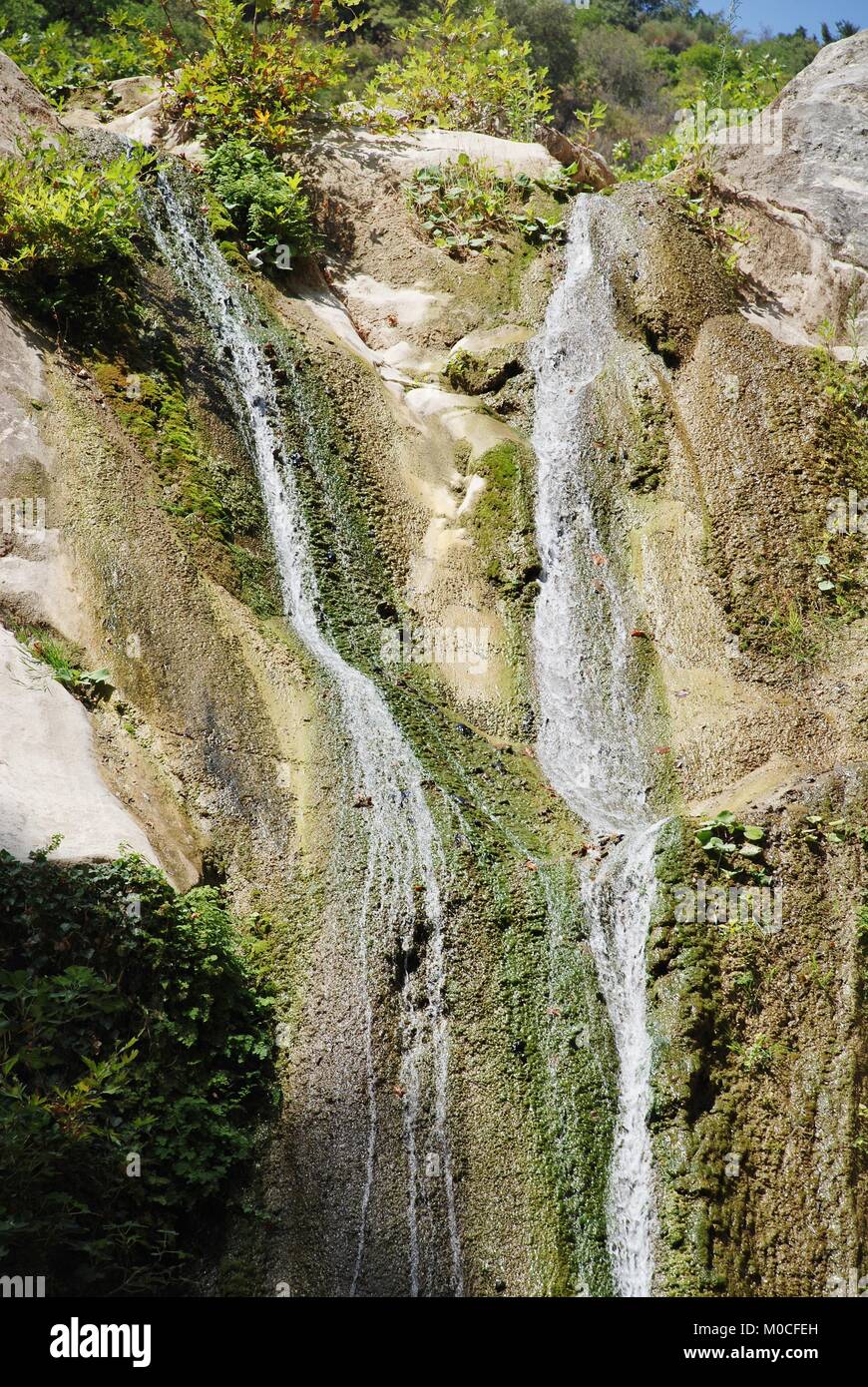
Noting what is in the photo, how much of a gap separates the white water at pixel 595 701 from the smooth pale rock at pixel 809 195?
176 cm

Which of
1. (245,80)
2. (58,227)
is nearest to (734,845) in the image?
(58,227)

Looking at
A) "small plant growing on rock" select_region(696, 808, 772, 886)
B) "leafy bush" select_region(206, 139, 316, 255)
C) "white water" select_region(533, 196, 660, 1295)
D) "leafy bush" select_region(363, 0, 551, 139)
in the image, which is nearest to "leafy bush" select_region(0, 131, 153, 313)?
"leafy bush" select_region(206, 139, 316, 255)

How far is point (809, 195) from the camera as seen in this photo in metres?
12.3

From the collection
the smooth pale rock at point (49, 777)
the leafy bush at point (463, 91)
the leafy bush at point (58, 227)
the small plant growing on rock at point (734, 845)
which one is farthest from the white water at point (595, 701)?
the leafy bush at point (58, 227)

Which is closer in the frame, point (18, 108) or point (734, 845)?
point (734, 845)

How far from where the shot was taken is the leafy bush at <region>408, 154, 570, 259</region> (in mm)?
12320

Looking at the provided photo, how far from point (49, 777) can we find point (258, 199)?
24.4ft

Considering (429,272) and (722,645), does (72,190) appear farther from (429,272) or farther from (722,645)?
(722,645)

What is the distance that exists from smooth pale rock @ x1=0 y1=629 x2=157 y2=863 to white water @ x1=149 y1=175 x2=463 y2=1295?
5.30 ft

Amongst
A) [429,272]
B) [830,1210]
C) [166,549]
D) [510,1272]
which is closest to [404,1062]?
[510,1272]

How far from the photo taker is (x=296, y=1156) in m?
6.30

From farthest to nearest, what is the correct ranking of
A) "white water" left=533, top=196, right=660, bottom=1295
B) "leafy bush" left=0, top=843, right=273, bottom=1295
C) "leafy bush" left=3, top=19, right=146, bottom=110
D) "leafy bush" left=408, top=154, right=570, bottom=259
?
1. "leafy bush" left=3, top=19, right=146, bottom=110
2. "leafy bush" left=408, top=154, right=570, bottom=259
3. "white water" left=533, top=196, right=660, bottom=1295
4. "leafy bush" left=0, top=843, right=273, bottom=1295

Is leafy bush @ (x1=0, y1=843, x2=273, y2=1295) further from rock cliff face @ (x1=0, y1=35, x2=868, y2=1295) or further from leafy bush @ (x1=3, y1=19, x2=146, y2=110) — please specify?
leafy bush @ (x1=3, y1=19, x2=146, y2=110)

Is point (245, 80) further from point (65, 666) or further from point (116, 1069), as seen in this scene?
point (116, 1069)
